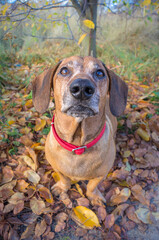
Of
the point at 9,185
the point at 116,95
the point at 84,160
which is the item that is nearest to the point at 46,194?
the point at 9,185

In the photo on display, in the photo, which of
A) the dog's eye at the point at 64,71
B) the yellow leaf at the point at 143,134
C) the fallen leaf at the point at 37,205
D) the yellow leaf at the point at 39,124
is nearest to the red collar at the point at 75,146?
the dog's eye at the point at 64,71

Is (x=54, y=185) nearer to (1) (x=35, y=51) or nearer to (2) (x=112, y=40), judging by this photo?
(1) (x=35, y=51)

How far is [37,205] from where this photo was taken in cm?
191

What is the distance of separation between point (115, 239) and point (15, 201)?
114 cm

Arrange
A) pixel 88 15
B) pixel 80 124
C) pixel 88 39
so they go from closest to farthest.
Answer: pixel 80 124, pixel 88 15, pixel 88 39

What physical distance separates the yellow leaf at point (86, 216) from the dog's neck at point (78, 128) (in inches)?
32.3

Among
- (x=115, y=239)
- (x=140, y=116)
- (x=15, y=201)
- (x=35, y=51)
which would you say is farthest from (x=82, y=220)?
(x=35, y=51)

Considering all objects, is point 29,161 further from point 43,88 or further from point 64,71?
point 64,71

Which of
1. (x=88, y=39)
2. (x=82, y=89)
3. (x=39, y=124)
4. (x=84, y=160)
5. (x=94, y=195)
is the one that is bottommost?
(x=94, y=195)

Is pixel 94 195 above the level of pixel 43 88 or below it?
below

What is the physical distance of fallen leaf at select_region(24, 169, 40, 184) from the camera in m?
2.16

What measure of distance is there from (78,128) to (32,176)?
105cm

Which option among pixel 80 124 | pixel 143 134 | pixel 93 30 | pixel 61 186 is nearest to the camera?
pixel 80 124

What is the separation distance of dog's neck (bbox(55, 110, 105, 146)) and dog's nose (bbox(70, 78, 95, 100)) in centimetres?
36
